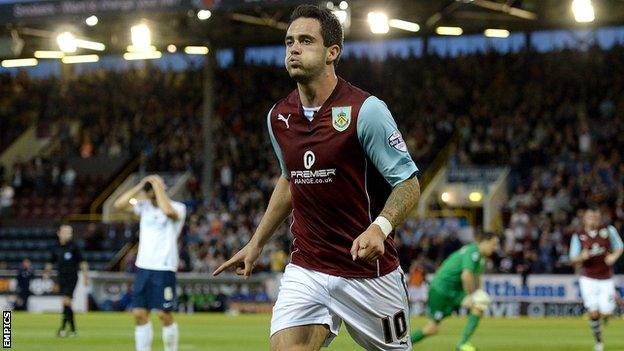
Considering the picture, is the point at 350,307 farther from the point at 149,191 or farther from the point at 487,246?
the point at 487,246

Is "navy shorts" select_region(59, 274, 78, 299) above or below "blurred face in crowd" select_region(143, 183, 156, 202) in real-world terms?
below

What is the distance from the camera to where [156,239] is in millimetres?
14406

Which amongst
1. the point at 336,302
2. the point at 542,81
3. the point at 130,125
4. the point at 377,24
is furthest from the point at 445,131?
the point at 336,302

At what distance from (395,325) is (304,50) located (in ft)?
5.34

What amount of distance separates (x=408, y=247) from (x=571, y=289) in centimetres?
474

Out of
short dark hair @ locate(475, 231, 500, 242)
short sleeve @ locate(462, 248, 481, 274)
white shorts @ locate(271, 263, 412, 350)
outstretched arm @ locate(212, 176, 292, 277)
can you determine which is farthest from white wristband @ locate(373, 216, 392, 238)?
short dark hair @ locate(475, 231, 500, 242)

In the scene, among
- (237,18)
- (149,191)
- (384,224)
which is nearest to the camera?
(384,224)

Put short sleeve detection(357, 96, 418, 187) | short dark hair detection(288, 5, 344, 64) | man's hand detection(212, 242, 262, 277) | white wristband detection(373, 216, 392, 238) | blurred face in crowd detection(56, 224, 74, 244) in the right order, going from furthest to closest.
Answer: blurred face in crowd detection(56, 224, 74, 244) → man's hand detection(212, 242, 262, 277) → short dark hair detection(288, 5, 344, 64) → short sleeve detection(357, 96, 418, 187) → white wristband detection(373, 216, 392, 238)

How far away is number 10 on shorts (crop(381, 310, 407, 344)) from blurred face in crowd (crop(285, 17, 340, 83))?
1.42 metres

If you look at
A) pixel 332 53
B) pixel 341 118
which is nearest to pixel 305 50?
pixel 332 53

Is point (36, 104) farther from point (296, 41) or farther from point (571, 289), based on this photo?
point (296, 41)

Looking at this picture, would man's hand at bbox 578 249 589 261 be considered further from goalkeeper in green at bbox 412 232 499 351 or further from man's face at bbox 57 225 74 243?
man's face at bbox 57 225 74 243

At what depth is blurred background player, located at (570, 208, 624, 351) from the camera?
1877 cm

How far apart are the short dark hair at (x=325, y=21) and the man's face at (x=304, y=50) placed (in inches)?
1.1
